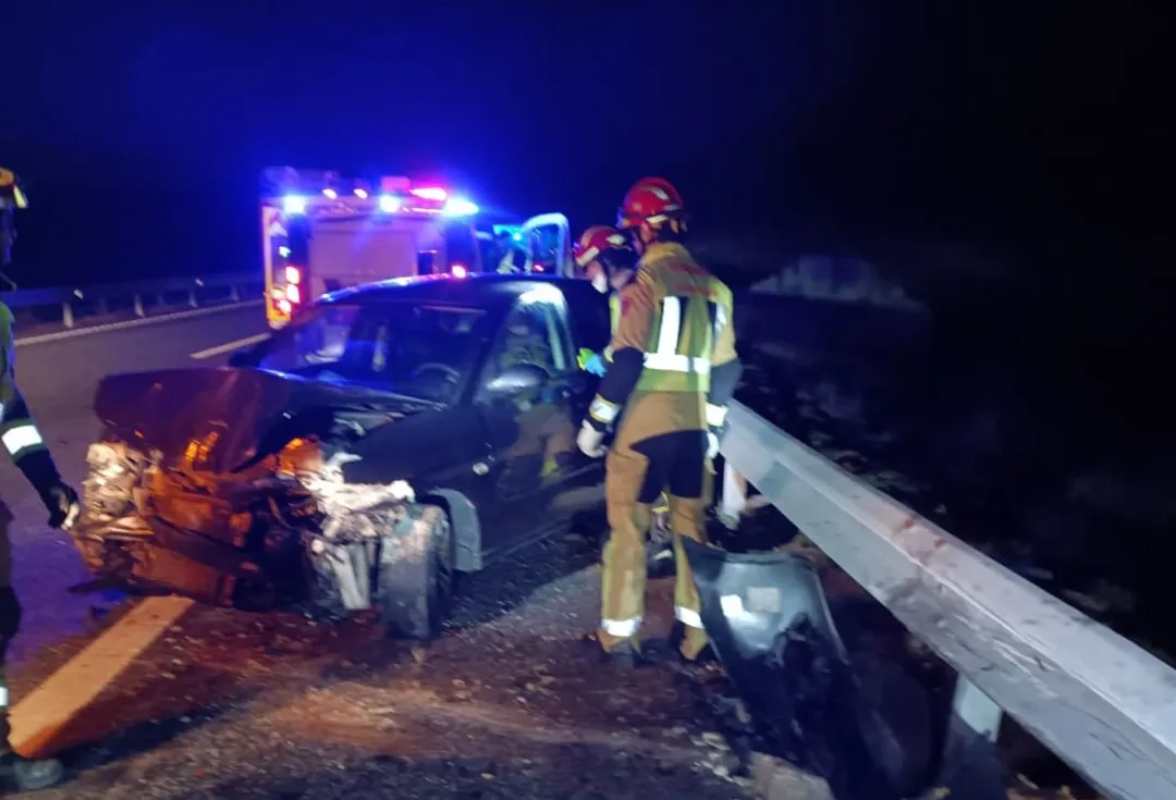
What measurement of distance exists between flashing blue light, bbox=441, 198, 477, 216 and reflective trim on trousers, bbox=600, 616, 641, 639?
9.21m

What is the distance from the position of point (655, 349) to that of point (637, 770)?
1.80 m

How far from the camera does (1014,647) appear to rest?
119 inches

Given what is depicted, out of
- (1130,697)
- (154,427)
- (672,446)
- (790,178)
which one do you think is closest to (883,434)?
(672,446)

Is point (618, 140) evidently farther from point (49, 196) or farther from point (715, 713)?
point (715, 713)

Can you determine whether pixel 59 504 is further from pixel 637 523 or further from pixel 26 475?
pixel 637 523

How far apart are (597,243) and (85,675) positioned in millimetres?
3067

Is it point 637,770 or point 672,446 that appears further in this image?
point 672,446

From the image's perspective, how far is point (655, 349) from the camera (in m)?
4.95

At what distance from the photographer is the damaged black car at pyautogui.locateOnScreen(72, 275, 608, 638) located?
15.6ft

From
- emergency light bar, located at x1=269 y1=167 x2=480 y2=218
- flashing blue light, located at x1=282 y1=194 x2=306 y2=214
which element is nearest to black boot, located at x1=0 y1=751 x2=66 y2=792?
emergency light bar, located at x1=269 y1=167 x2=480 y2=218

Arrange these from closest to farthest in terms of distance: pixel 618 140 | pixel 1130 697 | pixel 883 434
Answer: pixel 1130 697 → pixel 883 434 → pixel 618 140

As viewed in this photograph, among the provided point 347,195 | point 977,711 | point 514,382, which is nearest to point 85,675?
point 514,382

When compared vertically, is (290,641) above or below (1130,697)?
below

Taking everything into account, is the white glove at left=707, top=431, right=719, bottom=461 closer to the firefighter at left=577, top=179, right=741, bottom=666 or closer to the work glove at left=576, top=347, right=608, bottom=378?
the firefighter at left=577, top=179, right=741, bottom=666
